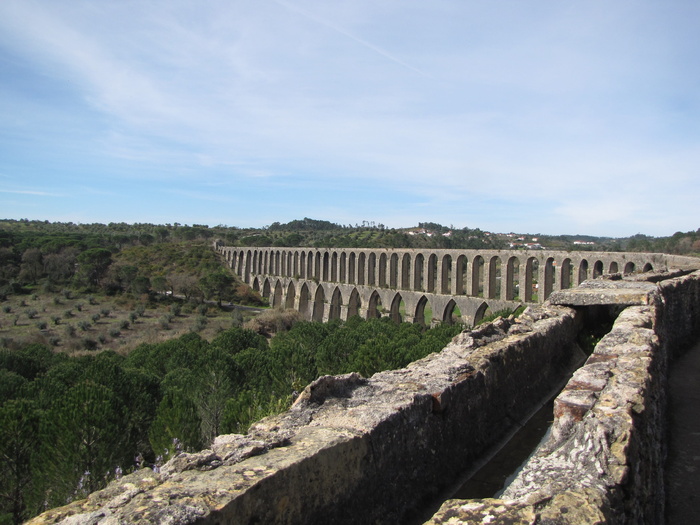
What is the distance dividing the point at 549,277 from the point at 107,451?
68.3 ft

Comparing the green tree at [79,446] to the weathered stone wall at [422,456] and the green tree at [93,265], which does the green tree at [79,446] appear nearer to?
the weathered stone wall at [422,456]

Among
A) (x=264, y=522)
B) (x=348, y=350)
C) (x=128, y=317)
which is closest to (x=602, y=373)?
(x=264, y=522)

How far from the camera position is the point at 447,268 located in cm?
2816

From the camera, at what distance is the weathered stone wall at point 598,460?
202 cm

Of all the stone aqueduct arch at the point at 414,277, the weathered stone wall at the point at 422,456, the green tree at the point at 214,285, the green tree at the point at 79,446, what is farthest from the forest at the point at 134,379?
the green tree at the point at 214,285

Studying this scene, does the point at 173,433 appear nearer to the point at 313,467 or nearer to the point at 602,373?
the point at 313,467

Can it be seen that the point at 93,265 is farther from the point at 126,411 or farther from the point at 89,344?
the point at 126,411

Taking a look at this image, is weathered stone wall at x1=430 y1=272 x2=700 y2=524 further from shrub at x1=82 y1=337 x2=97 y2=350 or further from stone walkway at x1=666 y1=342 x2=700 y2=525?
shrub at x1=82 y1=337 x2=97 y2=350

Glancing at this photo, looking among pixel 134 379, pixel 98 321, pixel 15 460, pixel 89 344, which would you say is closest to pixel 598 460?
pixel 15 460

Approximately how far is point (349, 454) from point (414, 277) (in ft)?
88.5

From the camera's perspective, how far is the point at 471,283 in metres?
25.8

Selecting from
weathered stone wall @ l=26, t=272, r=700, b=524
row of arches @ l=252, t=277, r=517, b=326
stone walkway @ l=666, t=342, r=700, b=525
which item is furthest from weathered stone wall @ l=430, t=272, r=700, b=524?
row of arches @ l=252, t=277, r=517, b=326

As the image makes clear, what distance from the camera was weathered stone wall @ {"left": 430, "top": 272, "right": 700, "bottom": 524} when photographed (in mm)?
2018

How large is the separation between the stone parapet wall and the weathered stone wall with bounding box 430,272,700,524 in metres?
0.70
